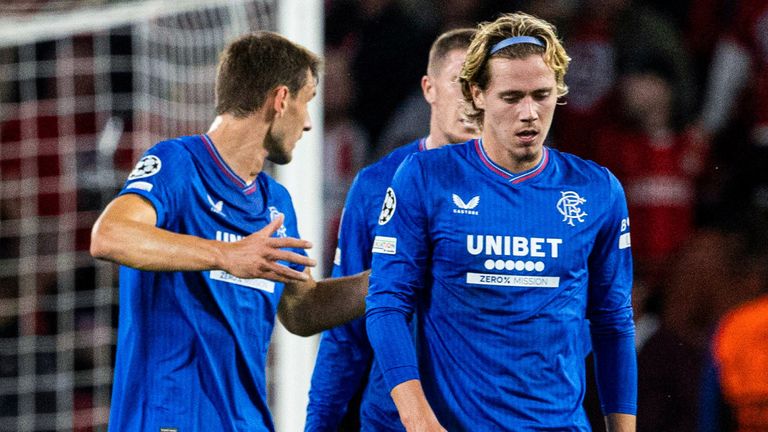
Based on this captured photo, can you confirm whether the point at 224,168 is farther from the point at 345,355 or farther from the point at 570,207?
the point at 570,207

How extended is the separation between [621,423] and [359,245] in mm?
1108

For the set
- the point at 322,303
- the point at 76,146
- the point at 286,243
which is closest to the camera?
the point at 286,243

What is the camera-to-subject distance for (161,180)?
3.44 meters

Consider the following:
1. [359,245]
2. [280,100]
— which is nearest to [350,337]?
[359,245]

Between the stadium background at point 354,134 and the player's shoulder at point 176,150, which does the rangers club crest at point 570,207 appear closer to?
the player's shoulder at point 176,150

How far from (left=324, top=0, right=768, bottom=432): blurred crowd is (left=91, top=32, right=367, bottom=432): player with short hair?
8.65 ft

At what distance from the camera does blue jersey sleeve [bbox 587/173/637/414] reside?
10.5 ft

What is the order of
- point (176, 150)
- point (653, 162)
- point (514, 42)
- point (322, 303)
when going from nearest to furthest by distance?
1. point (514, 42)
2. point (176, 150)
3. point (322, 303)
4. point (653, 162)

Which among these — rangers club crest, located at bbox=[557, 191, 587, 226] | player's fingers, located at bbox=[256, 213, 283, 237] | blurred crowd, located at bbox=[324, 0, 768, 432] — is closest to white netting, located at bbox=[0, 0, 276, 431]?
blurred crowd, located at bbox=[324, 0, 768, 432]

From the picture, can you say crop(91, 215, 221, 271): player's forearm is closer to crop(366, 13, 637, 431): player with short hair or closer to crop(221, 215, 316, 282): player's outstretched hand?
crop(221, 215, 316, 282): player's outstretched hand

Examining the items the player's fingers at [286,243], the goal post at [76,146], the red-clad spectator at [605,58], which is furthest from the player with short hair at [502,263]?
the red-clad spectator at [605,58]

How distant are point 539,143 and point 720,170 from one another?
13.1ft

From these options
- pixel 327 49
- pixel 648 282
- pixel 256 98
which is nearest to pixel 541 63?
pixel 256 98

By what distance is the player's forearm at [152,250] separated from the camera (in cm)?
319
